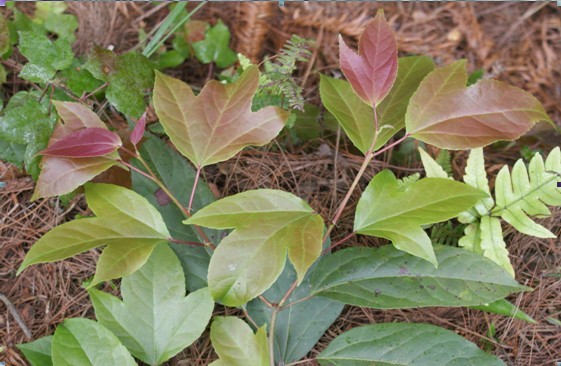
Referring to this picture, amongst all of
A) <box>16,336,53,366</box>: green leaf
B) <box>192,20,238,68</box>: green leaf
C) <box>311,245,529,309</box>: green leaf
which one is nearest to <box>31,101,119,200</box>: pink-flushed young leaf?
<box>16,336,53,366</box>: green leaf

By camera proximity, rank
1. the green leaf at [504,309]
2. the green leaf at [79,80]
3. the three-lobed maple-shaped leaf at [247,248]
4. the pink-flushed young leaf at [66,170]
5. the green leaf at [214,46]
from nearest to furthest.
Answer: the three-lobed maple-shaped leaf at [247,248], the pink-flushed young leaf at [66,170], the green leaf at [504,309], the green leaf at [79,80], the green leaf at [214,46]

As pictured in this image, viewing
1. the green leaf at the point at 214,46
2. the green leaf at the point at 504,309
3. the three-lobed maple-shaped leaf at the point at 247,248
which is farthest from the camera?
the green leaf at the point at 214,46

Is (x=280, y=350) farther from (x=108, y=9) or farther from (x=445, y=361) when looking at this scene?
(x=108, y=9)

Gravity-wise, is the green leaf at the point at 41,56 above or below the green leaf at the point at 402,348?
above

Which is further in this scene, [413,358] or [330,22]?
[330,22]

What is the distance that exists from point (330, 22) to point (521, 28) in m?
0.71

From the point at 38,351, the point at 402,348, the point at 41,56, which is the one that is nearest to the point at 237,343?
the point at 402,348

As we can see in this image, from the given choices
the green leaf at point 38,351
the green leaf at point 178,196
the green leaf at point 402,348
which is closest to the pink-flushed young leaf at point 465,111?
the green leaf at point 402,348

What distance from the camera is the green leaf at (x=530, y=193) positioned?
1.56 meters

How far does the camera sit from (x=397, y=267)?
1538 millimetres

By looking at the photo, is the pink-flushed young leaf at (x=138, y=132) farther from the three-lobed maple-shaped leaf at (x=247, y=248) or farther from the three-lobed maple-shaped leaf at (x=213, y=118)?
the three-lobed maple-shaped leaf at (x=247, y=248)

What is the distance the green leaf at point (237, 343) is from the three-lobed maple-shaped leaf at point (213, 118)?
0.44m

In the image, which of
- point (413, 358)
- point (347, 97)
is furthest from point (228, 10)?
point (413, 358)

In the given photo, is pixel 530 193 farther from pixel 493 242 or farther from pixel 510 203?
pixel 493 242
